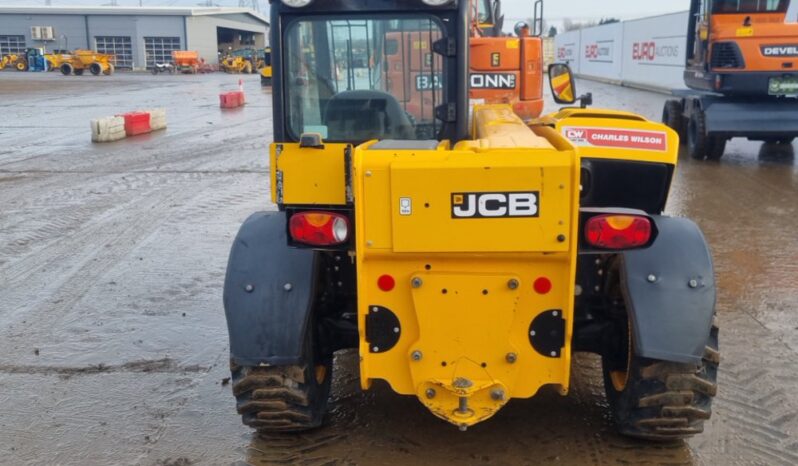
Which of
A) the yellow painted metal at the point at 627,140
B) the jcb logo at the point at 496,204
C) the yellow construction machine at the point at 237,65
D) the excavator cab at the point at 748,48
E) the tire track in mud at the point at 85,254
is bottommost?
the tire track in mud at the point at 85,254

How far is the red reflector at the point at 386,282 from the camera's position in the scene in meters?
3.29

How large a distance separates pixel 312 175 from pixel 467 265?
95cm

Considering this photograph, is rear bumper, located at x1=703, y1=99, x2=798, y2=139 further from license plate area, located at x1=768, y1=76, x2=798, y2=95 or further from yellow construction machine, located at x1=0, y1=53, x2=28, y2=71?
yellow construction machine, located at x1=0, y1=53, x2=28, y2=71

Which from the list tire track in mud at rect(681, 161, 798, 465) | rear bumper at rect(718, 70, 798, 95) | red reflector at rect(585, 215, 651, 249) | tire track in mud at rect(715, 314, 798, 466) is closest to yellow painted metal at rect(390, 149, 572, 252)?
red reflector at rect(585, 215, 651, 249)

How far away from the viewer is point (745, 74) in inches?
457

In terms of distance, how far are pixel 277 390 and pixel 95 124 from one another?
534 inches

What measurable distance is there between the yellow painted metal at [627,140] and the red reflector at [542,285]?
975 millimetres

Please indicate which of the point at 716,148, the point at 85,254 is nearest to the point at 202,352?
the point at 85,254

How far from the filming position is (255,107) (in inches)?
978

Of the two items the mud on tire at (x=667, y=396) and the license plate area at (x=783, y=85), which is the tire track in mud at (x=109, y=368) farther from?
the license plate area at (x=783, y=85)

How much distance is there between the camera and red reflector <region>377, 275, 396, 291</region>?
3291 millimetres

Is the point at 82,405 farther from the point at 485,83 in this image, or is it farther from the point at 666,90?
the point at 666,90

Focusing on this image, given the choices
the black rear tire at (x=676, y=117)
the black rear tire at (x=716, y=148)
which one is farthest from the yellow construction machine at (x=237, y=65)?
the black rear tire at (x=716, y=148)

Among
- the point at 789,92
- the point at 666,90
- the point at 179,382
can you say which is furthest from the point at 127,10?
the point at 179,382
